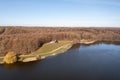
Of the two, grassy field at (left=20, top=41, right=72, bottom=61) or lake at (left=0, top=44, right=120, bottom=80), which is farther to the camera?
grassy field at (left=20, top=41, right=72, bottom=61)

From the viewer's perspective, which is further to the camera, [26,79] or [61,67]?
[61,67]

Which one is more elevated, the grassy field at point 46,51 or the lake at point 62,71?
the grassy field at point 46,51

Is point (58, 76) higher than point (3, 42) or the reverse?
the reverse

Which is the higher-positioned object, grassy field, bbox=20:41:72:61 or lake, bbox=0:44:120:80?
grassy field, bbox=20:41:72:61

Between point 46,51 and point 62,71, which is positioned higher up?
point 46,51

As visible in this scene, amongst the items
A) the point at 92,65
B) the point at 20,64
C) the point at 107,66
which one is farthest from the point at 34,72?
the point at 107,66

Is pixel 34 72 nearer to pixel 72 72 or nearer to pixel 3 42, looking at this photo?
pixel 72 72

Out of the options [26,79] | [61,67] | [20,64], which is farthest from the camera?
[20,64]

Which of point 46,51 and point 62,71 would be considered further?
point 46,51

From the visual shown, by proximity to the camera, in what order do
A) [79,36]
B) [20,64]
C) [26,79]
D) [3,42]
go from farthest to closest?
[79,36], [3,42], [20,64], [26,79]

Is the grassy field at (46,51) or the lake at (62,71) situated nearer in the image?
the lake at (62,71)

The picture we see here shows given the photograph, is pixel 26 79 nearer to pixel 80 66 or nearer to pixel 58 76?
pixel 58 76
